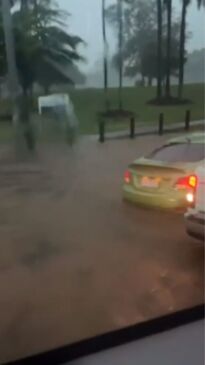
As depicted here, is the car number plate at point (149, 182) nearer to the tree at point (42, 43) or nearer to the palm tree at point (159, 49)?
the palm tree at point (159, 49)

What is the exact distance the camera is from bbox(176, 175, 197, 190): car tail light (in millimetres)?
1448

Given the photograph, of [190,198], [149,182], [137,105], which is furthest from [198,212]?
[137,105]

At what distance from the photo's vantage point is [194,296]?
4.90 ft

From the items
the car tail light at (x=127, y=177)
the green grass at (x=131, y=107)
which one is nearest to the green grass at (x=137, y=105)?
the green grass at (x=131, y=107)

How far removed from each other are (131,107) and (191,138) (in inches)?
8.1

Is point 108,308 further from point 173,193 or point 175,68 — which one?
point 175,68

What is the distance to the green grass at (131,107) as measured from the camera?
4.34 ft

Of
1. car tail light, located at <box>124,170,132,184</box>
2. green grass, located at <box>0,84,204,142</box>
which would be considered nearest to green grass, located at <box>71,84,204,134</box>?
green grass, located at <box>0,84,204,142</box>

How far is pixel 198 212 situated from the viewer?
1491 mm

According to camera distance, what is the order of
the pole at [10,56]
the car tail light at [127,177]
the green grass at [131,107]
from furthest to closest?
the car tail light at [127,177]
the green grass at [131,107]
the pole at [10,56]

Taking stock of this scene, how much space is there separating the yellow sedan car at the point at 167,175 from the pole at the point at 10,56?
339mm

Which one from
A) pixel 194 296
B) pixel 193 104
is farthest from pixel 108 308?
pixel 193 104

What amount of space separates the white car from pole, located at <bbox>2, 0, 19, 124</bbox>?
0.50 m

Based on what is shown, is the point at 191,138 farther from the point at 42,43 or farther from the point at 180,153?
the point at 42,43
